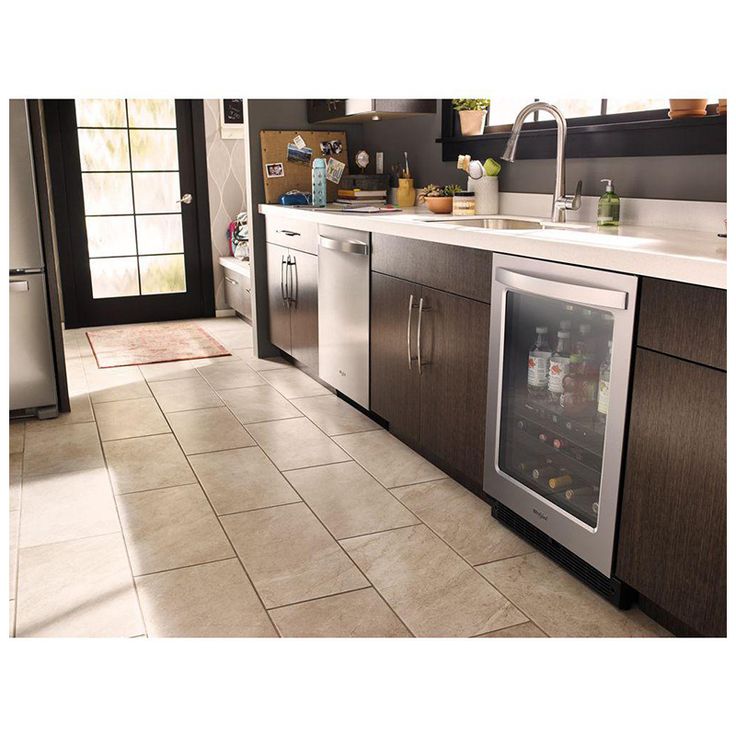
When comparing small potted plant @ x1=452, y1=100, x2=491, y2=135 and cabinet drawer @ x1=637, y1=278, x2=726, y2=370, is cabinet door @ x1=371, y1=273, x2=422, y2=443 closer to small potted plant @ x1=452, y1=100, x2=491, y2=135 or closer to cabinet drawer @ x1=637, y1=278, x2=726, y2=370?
small potted plant @ x1=452, y1=100, x2=491, y2=135

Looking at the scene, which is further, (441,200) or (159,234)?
(159,234)

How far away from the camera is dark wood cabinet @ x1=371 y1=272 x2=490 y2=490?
2.45 m

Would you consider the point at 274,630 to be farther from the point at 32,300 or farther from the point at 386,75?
the point at 32,300

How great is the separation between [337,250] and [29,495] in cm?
162

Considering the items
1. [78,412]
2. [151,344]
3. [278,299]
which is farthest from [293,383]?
[151,344]

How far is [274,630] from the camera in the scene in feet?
6.04

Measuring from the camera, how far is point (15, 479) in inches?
109

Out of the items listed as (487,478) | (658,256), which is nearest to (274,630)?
(487,478)

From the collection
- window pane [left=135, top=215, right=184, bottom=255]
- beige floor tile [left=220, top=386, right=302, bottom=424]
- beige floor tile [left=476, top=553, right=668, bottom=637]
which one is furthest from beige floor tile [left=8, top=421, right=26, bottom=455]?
window pane [left=135, top=215, right=184, bottom=255]

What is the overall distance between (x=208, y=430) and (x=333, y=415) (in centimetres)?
57

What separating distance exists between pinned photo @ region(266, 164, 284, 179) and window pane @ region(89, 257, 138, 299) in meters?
1.84

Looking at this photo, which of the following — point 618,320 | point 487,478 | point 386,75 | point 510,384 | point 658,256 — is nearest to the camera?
point 386,75

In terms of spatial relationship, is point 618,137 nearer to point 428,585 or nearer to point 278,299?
point 428,585

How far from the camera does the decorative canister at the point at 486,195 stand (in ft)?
10.6
